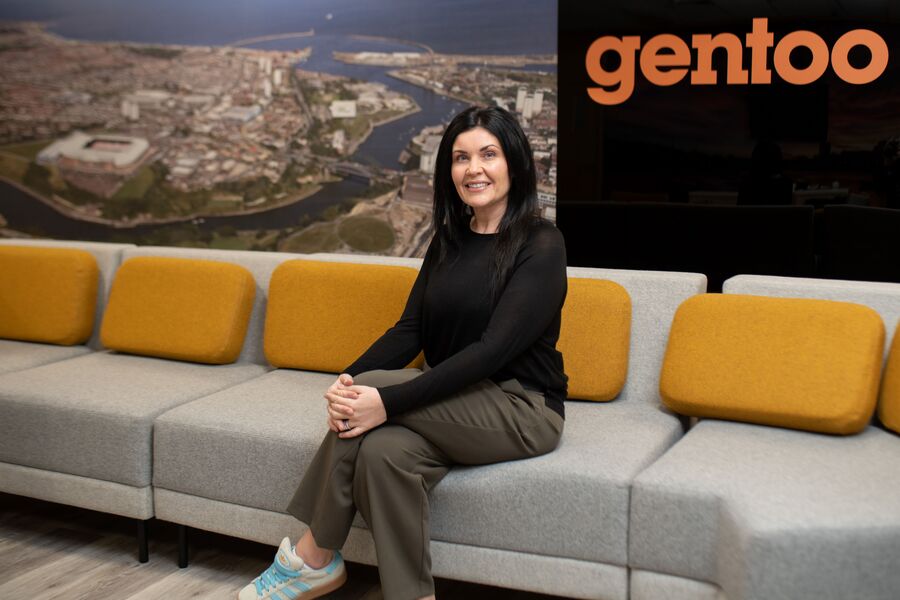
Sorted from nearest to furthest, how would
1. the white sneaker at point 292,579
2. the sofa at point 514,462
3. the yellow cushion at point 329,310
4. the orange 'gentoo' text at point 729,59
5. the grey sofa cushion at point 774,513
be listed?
the grey sofa cushion at point 774,513
the sofa at point 514,462
the white sneaker at point 292,579
the yellow cushion at point 329,310
the orange 'gentoo' text at point 729,59

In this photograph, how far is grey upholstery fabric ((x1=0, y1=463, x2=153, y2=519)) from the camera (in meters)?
2.66

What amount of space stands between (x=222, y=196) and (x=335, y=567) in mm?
3964

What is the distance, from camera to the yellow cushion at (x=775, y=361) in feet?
7.51

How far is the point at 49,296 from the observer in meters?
3.53

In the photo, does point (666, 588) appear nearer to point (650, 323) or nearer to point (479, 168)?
point (650, 323)

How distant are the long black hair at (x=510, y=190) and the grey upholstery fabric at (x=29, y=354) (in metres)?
1.73

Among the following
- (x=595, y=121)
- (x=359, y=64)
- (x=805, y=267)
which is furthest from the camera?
(x=359, y=64)

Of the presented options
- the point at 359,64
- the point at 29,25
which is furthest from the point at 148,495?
the point at 29,25

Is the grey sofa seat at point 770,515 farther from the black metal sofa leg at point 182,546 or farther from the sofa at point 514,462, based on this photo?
the black metal sofa leg at point 182,546

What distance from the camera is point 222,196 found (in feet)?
18.9

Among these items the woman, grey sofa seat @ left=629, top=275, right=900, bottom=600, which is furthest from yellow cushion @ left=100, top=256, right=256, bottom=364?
grey sofa seat @ left=629, top=275, right=900, bottom=600

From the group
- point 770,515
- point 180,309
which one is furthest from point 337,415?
point 180,309

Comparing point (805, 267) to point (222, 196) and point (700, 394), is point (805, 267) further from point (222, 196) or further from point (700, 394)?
point (222, 196)

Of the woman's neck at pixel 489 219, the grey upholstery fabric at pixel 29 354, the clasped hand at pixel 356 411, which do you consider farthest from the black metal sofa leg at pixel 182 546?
the woman's neck at pixel 489 219
